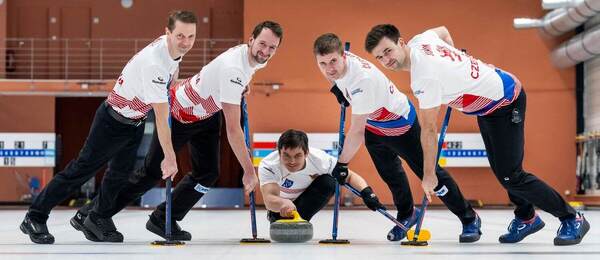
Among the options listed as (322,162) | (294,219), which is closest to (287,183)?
(322,162)

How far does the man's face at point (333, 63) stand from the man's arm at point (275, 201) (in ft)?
4.30

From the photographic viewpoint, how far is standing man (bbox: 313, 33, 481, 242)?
6.48 m

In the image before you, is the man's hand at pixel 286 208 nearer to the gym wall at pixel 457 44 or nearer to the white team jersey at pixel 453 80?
the white team jersey at pixel 453 80

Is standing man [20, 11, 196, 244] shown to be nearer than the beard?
Yes

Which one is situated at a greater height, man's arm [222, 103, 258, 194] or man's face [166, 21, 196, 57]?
man's face [166, 21, 196, 57]

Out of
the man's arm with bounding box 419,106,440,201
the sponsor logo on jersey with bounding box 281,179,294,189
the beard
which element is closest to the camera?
the man's arm with bounding box 419,106,440,201

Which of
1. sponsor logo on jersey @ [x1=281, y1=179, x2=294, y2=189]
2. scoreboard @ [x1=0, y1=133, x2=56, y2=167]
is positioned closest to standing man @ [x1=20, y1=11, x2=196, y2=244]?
sponsor logo on jersey @ [x1=281, y1=179, x2=294, y2=189]

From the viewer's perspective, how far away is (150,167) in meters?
7.06

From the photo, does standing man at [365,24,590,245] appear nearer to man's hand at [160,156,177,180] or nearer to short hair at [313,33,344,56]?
short hair at [313,33,344,56]

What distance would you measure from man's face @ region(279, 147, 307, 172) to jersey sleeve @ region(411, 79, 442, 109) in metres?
1.49

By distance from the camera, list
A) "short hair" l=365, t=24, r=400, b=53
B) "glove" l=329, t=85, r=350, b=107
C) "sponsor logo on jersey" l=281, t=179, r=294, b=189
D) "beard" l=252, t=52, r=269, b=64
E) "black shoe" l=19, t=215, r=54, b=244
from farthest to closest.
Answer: "sponsor logo on jersey" l=281, t=179, r=294, b=189
"glove" l=329, t=85, r=350, b=107
"black shoe" l=19, t=215, r=54, b=244
"beard" l=252, t=52, r=269, b=64
"short hair" l=365, t=24, r=400, b=53

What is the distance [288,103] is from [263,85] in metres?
0.78

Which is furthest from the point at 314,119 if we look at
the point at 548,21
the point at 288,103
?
the point at 548,21

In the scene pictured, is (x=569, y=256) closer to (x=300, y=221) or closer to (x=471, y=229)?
(x=471, y=229)
